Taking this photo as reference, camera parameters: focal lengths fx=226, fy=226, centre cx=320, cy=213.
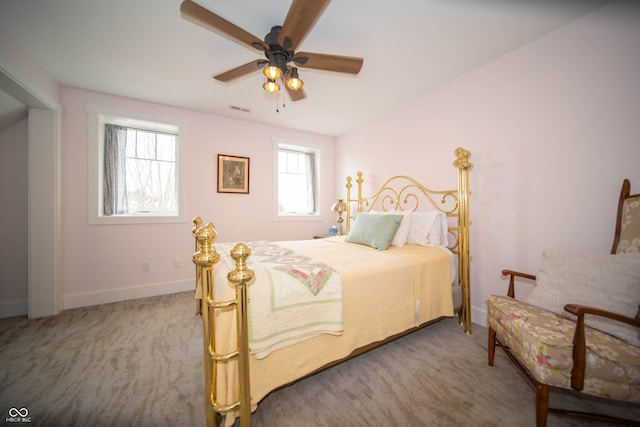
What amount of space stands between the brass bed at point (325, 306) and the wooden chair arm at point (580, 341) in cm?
86

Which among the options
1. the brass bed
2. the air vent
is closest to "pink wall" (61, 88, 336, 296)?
the air vent

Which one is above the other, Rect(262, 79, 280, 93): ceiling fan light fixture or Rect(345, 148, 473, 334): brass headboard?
Rect(262, 79, 280, 93): ceiling fan light fixture

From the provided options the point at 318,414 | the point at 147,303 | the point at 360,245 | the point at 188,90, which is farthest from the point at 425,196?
the point at 147,303

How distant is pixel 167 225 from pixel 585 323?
4.16 meters

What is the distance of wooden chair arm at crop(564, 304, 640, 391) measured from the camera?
1056 mm

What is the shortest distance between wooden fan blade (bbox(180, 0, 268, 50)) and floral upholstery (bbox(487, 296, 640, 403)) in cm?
238

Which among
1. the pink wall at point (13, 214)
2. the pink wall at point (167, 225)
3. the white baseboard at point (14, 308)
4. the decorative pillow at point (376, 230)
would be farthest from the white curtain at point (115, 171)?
the decorative pillow at point (376, 230)

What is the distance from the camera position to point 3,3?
1.60 meters

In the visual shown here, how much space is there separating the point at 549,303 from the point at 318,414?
1560mm

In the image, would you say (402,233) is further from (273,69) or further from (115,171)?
(115,171)

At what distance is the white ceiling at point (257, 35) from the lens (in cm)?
165

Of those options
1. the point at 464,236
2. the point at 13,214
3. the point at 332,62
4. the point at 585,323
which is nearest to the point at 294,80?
the point at 332,62

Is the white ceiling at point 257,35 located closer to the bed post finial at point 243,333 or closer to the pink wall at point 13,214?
the pink wall at point 13,214

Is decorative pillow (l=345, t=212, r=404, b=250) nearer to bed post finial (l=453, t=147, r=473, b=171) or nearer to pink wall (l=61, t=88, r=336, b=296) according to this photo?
bed post finial (l=453, t=147, r=473, b=171)
